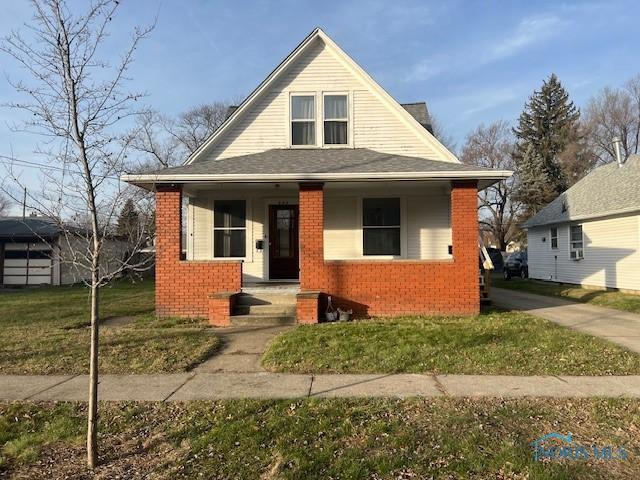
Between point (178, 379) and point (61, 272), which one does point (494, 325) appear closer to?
point (178, 379)

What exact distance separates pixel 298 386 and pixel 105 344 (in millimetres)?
3925

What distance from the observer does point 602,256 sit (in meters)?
17.4

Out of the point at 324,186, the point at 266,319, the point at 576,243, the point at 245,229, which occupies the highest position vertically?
the point at 324,186

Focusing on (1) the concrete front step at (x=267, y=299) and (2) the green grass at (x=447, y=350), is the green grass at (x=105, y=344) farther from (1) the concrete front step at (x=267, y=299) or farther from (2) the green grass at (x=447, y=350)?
(2) the green grass at (x=447, y=350)

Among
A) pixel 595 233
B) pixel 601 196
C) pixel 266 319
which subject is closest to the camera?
pixel 266 319

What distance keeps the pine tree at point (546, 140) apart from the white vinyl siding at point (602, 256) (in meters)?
22.4

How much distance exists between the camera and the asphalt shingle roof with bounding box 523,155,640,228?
16.3 meters

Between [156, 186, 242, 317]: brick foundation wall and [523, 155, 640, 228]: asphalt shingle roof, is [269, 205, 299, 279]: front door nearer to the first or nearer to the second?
[156, 186, 242, 317]: brick foundation wall

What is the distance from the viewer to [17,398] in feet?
17.0

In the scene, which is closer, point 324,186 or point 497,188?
point 324,186

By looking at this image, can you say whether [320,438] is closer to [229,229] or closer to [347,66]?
[229,229]

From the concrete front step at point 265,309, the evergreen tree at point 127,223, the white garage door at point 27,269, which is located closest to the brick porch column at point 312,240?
the concrete front step at point 265,309

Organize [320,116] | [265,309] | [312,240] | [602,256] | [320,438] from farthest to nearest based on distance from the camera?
[602,256], [320,116], [312,240], [265,309], [320,438]

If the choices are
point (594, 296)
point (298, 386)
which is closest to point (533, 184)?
point (594, 296)
